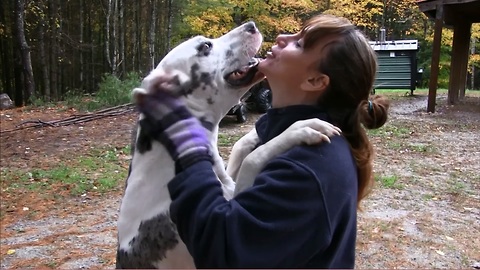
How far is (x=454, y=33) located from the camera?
16.4 meters

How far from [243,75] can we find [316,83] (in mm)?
729

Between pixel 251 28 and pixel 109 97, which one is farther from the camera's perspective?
pixel 109 97

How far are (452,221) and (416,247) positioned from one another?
3.26 feet

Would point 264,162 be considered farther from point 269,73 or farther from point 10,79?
point 10,79

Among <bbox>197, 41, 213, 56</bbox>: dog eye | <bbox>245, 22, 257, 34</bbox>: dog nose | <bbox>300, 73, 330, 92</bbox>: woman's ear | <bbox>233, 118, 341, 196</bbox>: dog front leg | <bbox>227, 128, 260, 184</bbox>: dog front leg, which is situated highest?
<bbox>245, 22, 257, 34</bbox>: dog nose

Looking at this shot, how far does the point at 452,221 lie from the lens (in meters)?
5.43

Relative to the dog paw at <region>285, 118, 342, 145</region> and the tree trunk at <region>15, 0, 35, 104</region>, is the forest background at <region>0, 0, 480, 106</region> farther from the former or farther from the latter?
the dog paw at <region>285, 118, 342, 145</region>

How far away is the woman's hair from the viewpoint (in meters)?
1.36

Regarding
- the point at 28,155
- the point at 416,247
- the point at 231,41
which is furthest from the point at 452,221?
the point at 28,155

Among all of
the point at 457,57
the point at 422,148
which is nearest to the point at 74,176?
the point at 422,148

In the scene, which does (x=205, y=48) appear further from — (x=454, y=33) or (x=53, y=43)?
(x=53, y=43)

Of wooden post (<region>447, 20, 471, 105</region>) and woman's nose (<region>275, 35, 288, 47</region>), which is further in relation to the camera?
wooden post (<region>447, 20, 471, 105</region>)

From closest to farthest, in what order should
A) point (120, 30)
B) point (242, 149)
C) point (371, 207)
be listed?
1. point (242, 149)
2. point (371, 207)
3. point (120, 30)

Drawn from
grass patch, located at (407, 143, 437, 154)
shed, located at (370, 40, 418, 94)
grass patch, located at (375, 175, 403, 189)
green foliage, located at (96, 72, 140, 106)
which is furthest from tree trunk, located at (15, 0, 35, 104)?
shed, located at (370, 40, 418, 94)
